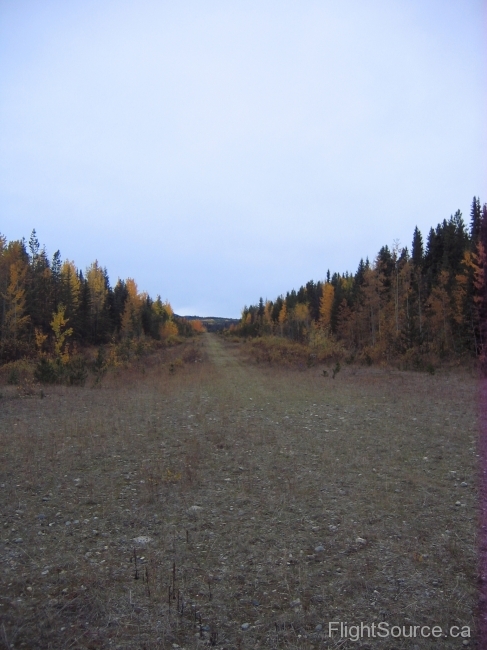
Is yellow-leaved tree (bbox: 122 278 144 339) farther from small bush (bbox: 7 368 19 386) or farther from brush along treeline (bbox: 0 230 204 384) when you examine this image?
small bush (bbox: 7 368 19 386)

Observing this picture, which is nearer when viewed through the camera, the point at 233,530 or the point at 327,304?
the point at 233,530

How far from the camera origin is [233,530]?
4551 millimetres

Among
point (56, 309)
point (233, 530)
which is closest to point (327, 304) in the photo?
point (56, 309)

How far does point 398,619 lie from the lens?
3023 mm

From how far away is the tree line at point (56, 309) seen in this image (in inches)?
1179

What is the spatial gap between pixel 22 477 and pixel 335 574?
16.2 ft

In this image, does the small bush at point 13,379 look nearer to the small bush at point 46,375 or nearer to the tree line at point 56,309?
the small bush at point 46,375

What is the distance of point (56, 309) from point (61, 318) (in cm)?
1910

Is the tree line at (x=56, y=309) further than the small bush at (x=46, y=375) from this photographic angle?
Yes

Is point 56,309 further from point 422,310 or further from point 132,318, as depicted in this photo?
point 422,310

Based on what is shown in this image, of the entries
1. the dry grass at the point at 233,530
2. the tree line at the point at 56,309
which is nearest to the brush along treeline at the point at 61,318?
the tree line at the point at 56,309

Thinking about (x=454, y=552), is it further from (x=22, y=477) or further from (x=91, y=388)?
(x=91, y=388)

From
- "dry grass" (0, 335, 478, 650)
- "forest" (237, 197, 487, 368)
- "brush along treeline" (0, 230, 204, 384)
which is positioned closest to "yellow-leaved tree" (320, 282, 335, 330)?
"forest" (237, 197, 487, 368)

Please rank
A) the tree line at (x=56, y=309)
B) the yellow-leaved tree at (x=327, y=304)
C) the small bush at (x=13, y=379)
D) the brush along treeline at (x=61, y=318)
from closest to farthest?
the small bush at (x=13, y=379) → the brush along treeline at (x=61, y=318) → the tree line at (x=56, y=309) → the yellow-leaved tree at (x=327, y=304)
